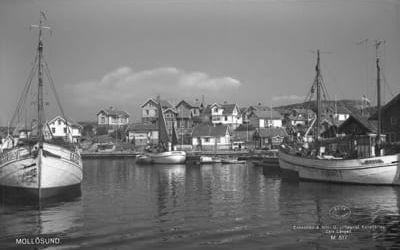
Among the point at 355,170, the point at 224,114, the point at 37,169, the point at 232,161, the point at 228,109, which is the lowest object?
the point at 232,161

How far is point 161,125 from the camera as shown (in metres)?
54.6

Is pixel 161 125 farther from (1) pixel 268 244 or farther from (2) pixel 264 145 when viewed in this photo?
(1) pixel 268 244

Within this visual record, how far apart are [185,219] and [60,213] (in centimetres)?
527

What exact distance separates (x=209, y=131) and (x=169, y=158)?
18.2 metres

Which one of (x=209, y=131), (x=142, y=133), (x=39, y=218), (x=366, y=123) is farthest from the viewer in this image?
(x=142, y=133)

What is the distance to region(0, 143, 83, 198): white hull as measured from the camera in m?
20.0

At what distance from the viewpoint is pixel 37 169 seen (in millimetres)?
20000

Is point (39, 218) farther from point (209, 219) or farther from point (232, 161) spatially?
point (232, 161)

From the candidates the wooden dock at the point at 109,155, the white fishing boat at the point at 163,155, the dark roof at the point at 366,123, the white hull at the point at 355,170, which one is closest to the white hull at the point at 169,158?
the white fishing boat at the point at 163,155

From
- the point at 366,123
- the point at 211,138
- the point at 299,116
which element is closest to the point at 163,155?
the point at 211,138

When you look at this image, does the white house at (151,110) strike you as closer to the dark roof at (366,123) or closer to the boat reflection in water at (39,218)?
the dark roof at (366,123)

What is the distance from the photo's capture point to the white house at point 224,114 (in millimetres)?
78938

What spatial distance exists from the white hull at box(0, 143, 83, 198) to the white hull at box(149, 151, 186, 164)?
96.8ft

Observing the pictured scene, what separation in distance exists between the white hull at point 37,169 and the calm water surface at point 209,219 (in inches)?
47.0
